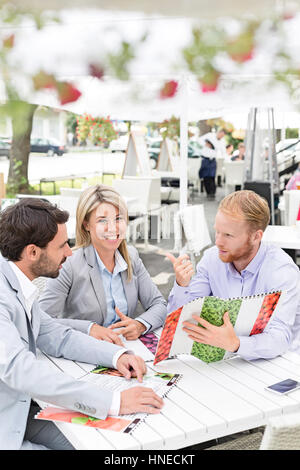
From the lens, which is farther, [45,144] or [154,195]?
[154,195]

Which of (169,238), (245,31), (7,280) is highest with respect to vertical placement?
(245,31)

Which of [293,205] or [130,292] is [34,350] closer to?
[130,292]

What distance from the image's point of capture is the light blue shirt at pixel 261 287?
1878 mm

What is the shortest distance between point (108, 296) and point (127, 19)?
6.06 ft

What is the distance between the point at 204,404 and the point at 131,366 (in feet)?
1.06

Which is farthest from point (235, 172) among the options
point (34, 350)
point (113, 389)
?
point (113, 389)

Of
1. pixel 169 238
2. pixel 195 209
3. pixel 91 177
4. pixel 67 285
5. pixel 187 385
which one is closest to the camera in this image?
pixel 187 385

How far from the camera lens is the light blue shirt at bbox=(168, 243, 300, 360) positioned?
1.88 meters

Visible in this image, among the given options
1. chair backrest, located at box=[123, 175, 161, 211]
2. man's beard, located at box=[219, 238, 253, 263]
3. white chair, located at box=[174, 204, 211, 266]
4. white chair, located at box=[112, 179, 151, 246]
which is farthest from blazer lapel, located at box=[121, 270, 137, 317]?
chair backrest, located at box=[123, 175, 161, 211]

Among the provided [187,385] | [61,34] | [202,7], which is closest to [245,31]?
[202,7]

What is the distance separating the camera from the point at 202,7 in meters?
0.58

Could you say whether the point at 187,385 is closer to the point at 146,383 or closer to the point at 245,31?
the point at 146,383

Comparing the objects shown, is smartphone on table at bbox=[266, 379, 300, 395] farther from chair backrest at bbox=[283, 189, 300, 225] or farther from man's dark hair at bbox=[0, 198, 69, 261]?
chair backrest at bbox=[283, 189, 300, 225]

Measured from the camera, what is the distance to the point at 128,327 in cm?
211
